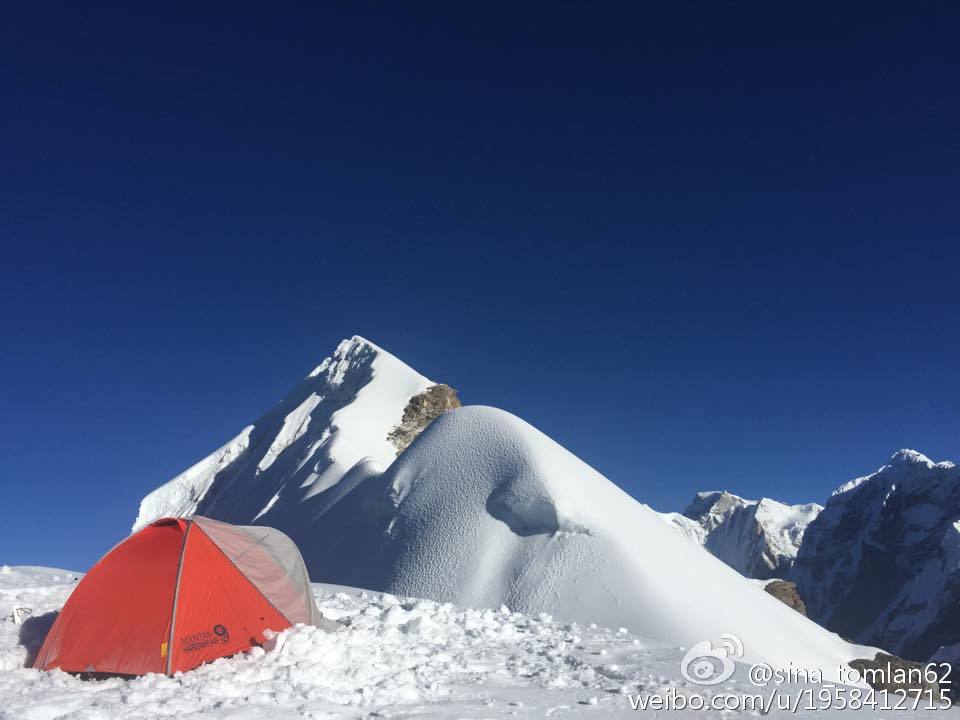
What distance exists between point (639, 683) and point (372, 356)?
43707 mm

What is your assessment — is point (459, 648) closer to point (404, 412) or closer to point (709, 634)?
point (709, 634)

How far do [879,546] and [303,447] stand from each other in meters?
192

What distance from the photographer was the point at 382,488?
60.4ft

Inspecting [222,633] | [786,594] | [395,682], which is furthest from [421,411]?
[395,682]

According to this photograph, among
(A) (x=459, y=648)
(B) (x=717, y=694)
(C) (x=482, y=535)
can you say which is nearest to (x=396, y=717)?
(A) (x=459, y=648)

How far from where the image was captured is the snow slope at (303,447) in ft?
96.4

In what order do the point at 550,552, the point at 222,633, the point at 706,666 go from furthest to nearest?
the point at 550,552 → the point at 706,666 → the point at 222,633

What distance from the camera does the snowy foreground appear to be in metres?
5.97

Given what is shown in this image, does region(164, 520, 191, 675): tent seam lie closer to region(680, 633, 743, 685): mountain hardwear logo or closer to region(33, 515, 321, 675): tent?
region(33, 515, 321, 675): tent

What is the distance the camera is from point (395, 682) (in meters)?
6.78

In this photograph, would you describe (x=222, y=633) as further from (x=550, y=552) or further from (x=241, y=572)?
(x=550, y=552)

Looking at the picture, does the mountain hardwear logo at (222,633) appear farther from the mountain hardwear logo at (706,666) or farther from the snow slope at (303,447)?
the snow slope at (303,447)

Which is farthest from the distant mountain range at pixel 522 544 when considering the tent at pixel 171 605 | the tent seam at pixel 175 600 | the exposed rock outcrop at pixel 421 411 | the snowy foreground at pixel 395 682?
the exposed rock outcrop at pixel 421 411

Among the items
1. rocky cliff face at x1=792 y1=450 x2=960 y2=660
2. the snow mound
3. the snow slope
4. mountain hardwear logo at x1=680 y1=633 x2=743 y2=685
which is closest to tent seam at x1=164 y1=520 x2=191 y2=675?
mountain hardwear logo at x1=680 y1=633 x2=743 y2=685
